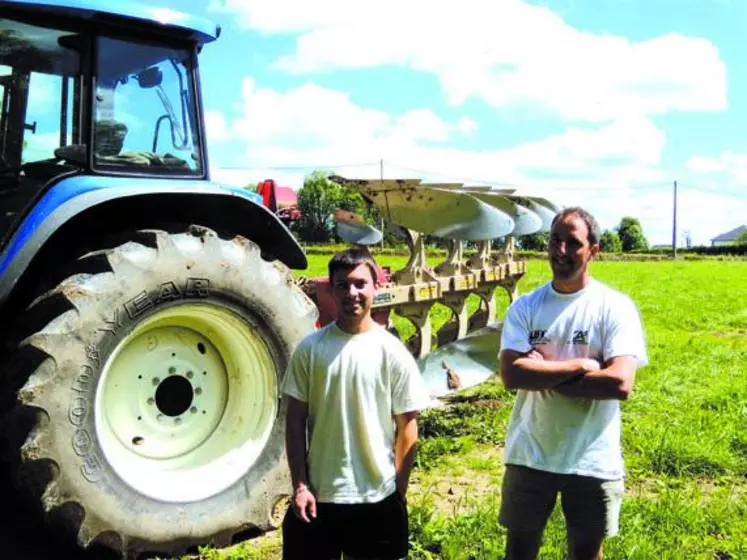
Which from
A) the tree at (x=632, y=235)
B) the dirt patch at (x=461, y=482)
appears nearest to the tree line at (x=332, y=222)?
the tree at (x=632, y=235)

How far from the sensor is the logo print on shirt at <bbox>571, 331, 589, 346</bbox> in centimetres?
270

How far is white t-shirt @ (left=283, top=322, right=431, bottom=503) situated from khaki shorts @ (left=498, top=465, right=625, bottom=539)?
20.7 inches

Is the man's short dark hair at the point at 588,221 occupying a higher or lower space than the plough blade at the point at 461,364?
higher

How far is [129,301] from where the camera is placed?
3.44 m

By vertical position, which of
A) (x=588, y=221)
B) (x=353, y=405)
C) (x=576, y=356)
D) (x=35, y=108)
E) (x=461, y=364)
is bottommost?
(x=461, y=364)

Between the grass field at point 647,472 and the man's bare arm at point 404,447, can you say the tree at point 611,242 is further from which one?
the man's bare arm at point 404,447

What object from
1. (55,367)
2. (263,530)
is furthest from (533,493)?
(55,367)

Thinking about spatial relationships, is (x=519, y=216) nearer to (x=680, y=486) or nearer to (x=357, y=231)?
(x=357, y=231)

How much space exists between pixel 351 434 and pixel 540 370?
646 millimetres

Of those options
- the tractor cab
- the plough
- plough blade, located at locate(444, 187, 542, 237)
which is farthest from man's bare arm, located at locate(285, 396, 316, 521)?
plough blade, located at locate(444, 187, 542, 237)

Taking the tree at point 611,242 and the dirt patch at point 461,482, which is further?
the tree at point 611,242

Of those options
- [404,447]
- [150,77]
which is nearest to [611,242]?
[150,77]

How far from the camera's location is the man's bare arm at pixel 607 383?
8.52ft

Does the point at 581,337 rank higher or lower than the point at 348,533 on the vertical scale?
higher
